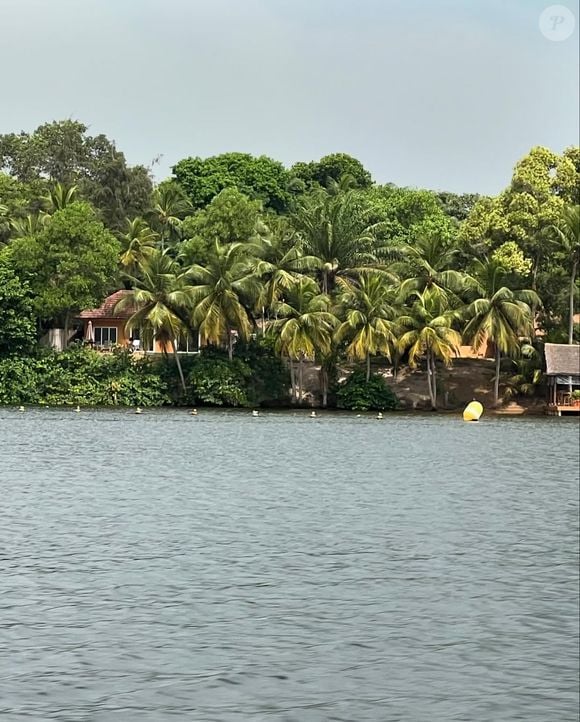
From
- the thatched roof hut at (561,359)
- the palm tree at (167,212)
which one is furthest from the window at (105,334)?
the thatched roof hut at (561,359)

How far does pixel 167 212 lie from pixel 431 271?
22.0m

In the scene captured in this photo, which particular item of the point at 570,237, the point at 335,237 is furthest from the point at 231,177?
the point at 570,237

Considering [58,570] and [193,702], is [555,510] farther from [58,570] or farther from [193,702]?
[193,702]

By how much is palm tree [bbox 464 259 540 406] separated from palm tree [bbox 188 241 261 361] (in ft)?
39.6

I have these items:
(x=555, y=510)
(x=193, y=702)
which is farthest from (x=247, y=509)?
(x=193, y=702)

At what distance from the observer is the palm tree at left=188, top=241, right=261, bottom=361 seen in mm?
61750

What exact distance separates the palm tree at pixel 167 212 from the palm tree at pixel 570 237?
84.9ft

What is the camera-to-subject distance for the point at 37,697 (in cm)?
1134

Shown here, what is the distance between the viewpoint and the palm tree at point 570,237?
205ft

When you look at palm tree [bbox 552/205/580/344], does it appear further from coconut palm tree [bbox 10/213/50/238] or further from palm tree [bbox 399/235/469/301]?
coconut palm tree [bbox 10/213/50/238]

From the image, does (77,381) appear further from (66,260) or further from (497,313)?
(497,313)

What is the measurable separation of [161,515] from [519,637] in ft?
38.4

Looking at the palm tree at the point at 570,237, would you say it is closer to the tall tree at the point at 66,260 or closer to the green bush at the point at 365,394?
the green bush at the point at 365,394

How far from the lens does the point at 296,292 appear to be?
206 feet
